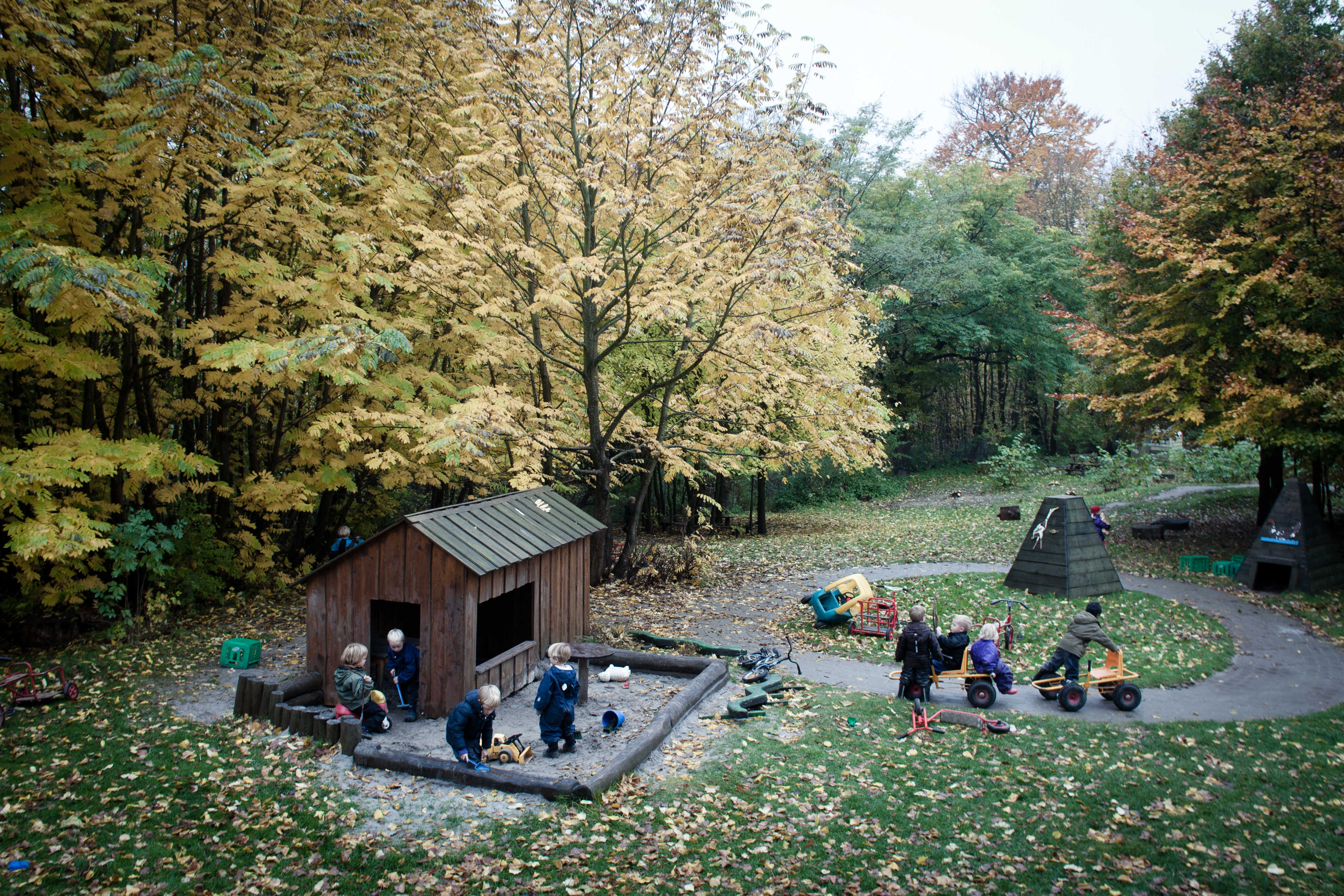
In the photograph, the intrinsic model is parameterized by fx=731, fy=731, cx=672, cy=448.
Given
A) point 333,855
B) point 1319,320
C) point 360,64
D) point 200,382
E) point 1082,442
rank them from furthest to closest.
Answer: point 1082,442, point 1319,320, point 200,382, point 360,64, point 333,855

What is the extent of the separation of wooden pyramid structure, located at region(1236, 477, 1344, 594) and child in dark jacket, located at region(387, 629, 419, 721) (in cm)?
1651

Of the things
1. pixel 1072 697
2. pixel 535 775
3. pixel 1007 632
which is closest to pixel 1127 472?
pixel 1007 632

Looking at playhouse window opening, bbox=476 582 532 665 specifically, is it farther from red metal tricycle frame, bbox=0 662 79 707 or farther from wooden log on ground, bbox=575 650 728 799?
red metal tricycle frame, bbox=0 662 79 707

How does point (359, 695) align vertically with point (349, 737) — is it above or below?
above

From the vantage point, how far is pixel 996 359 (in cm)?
4028

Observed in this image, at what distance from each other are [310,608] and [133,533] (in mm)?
4625

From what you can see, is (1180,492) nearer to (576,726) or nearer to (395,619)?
(576,726)

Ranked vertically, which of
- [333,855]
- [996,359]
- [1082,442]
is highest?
[996,359]

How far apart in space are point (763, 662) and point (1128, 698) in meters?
4.68

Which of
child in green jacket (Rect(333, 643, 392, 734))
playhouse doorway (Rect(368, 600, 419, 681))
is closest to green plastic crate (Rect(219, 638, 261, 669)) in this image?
playhouse doorway (Rect(368, 600, 419, 681))

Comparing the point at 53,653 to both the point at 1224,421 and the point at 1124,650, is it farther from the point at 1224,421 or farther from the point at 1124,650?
the point at 1224,421

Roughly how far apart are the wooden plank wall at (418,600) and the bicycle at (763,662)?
11.2 ft

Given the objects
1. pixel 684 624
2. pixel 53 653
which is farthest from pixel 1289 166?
pixel 53 653

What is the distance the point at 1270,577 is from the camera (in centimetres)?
1533
